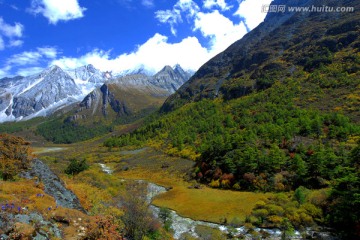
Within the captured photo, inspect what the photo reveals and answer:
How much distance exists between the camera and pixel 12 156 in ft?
80.8

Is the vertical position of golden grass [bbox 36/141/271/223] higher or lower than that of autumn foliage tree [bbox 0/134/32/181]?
lower

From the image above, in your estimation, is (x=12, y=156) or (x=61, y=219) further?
(x=12, y=156)

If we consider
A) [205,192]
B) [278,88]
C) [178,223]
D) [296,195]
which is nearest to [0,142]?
[178,223]

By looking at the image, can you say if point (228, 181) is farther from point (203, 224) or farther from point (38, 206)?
point (38, 206)

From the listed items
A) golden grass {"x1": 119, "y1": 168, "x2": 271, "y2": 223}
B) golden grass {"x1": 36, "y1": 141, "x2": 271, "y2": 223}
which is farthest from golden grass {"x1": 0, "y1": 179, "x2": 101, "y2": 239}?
golden grass {"x1": 119, "y1": 168, "x2": 271, "y2": 223}

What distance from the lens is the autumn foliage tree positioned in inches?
909

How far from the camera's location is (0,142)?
2508cm

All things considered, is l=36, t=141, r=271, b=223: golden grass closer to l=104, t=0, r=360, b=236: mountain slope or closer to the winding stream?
the winding stream

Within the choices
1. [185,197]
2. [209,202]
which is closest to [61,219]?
[209,202]

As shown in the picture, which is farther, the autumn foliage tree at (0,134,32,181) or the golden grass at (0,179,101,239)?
the autumn foliage tree at (0,134,32,181)

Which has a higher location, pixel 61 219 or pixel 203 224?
pixel 61 219

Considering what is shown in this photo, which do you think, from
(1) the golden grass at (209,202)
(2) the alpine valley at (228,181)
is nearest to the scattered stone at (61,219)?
(2) the alpine valley at (228,181)

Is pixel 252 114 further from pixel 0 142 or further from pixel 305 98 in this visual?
pixel 0 142

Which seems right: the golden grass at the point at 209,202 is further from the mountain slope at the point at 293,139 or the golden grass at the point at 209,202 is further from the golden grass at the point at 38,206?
the golden grass at the point at 38,206
